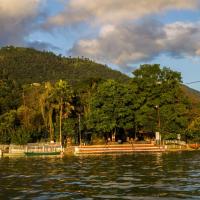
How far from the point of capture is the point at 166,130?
96125mm

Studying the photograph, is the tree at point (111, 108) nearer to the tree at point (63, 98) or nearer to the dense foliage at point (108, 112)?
the dense foliage at point (108, 112)

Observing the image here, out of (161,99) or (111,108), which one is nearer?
(111,108)

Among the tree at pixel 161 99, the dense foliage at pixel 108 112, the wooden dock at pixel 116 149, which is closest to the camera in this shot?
the wooden dock at pixel 116 149

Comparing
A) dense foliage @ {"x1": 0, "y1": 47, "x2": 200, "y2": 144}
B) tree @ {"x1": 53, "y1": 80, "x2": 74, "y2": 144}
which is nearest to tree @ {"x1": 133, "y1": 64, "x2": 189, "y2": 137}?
dense foliage @ {"x1": 0, "y1": 47, "x2": 200, "y2": 144}

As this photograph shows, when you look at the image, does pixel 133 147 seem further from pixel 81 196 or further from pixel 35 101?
pixel 81 196

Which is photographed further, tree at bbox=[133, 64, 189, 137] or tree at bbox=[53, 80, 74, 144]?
tree at bbox=[133, 64, 189, 137]

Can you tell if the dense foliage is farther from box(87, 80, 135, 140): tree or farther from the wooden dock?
the wooden dock

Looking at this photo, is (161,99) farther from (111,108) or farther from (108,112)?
(108,112)

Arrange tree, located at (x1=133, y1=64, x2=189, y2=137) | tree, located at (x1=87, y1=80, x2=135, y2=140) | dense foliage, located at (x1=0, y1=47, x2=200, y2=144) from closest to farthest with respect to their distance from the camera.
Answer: tree, located at (x1=87, y1=80, x2=135, y2=140) < dense foliage, located at (x1=0, y1=47, x2=200, y2=144) < tree, located at (x1=133, y1=64, x2=189, y2=137)

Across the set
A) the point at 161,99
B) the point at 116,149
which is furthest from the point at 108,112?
the point at 161,99

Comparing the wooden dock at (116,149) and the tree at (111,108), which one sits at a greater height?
→ the tree at (111,108)

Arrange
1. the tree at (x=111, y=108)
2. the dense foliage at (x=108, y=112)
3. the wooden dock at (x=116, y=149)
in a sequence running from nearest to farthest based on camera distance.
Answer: the wooden dock at (x=116, y=149)
the tree at (x=111, y=108)
the dense foliage at (x=108, y=112)

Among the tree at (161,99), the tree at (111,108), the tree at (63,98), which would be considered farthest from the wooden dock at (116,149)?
the tree at (63,98)

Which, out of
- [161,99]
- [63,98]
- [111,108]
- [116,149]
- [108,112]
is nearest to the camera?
[116,149]
